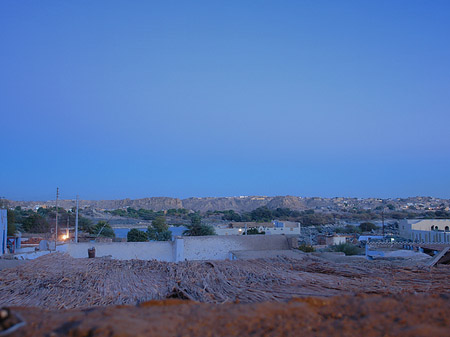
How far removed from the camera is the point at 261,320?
2.89m

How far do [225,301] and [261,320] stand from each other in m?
1.46

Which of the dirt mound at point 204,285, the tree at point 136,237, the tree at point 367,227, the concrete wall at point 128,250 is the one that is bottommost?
the tree at point 367,227

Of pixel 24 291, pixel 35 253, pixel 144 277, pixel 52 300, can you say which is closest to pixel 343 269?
pixel 144 277

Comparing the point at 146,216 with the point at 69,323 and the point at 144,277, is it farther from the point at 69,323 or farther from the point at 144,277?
the point at 69,323

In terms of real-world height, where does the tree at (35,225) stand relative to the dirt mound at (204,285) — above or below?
below

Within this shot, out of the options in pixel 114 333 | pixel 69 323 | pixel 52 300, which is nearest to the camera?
pixel 114 333

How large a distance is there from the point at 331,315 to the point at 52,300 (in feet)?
13.5

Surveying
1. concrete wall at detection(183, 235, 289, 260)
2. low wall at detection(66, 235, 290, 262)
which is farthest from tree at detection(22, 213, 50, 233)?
concrete wall at detection(183, 235, 289, 260)

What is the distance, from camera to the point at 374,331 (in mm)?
2770

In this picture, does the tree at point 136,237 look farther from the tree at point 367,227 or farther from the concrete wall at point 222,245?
the tree at point 367,227

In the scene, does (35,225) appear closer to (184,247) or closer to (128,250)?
(128,250)

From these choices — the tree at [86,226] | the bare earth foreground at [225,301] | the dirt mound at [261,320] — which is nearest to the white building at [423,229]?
the bare earth foreground at [225,301]

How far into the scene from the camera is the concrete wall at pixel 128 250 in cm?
1471

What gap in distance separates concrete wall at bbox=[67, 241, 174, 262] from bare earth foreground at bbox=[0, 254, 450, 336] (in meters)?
5.58
